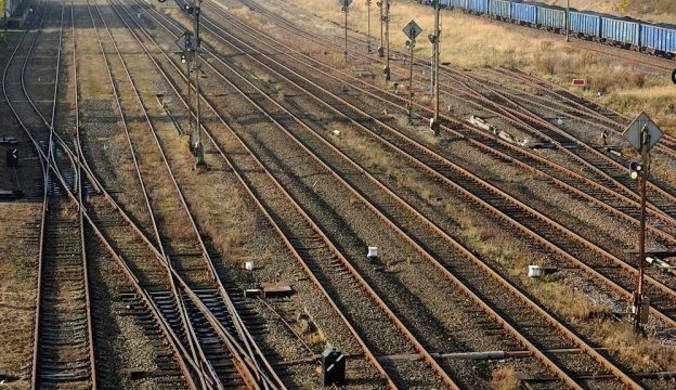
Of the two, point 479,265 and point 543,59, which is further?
point 543,59

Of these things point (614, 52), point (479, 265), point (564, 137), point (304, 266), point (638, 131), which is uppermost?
point (638, 131)

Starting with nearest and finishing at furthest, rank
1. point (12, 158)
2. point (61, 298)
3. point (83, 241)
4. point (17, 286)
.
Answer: point (61, 298) → point (17, 286) → point (83, 241) → point (12, 158)

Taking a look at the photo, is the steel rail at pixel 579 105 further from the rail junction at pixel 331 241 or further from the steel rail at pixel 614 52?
the steel rail at pixel 614 52

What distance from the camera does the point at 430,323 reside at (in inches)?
627

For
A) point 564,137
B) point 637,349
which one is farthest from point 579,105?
point 637,349

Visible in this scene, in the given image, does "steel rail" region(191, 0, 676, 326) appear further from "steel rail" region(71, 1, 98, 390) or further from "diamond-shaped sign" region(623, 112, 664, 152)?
"steel rail" region(71, 1, 98, 390)

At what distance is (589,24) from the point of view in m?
52.4

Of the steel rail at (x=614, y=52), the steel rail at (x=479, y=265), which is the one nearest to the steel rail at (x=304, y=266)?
the steel rail at (x=479, y=265)

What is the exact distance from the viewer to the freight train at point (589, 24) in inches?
1779

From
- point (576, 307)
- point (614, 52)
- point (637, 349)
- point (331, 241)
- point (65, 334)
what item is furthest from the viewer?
point (614, 52)

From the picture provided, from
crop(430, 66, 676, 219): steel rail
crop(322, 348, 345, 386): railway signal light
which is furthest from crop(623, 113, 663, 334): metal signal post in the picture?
crop(430, 66, 676, 219): steel rail

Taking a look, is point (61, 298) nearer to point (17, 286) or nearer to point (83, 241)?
point (17, 286)

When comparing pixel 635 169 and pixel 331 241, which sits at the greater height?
pixel 635 169

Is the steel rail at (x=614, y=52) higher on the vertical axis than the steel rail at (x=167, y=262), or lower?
lower
